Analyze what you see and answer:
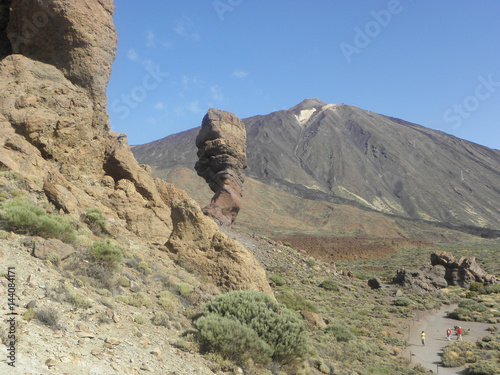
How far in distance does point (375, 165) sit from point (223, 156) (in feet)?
497

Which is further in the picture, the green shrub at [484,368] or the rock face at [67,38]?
the rock face at [67,38]

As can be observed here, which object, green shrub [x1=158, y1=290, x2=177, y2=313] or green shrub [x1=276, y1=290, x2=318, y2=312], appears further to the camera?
green shrub [x1=276, y1=290, x2=318, y2=312]

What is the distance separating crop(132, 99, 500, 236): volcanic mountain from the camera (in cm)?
13025

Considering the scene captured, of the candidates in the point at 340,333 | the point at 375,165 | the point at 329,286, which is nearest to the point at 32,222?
the point at 340,333

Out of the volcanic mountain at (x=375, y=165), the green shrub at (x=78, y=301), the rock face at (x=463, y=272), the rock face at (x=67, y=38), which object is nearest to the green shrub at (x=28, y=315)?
the green shrub at (x=78, y=301)

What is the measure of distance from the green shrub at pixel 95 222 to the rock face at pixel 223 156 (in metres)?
15.4

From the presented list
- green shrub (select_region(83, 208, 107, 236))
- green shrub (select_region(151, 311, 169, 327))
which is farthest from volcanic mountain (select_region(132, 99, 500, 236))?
green shrub (select_region(151, 311, 169, 327))

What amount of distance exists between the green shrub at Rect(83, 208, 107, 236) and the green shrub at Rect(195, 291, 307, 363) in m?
4.22

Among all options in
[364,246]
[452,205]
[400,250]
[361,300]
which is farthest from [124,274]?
[452,205]

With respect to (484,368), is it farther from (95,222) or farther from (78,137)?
(78,137)

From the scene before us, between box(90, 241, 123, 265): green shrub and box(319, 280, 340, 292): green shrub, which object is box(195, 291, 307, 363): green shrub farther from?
box(319, 280, 340, 292): green shrub

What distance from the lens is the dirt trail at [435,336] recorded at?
13.8m

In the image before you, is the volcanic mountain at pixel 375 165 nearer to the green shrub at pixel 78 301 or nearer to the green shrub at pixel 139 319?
the green shrub at pixel 139 319

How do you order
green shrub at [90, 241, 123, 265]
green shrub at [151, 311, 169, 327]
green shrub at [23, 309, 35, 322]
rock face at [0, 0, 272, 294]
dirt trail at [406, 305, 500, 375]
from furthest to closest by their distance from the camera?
dirt trail at [406, 305, 500, 375] → rock face at [0, 0, 272, 294] → green shrub at [90, 241, 123, 265] → green shrub at [151, 311, 169, 327] → green shrub at [23, 309, 35, 322]
